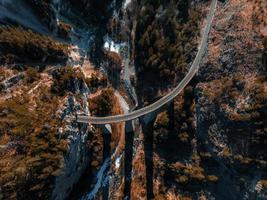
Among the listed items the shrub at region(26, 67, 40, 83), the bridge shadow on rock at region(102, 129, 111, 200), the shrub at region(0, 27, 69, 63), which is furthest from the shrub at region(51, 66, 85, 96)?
the bridge shadow on rock at region(102, 129, 111, 200)

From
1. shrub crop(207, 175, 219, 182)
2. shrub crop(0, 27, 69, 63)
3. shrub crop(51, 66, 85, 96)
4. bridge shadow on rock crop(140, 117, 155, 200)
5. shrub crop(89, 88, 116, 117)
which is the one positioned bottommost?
shrub crop(207, 175, 219, 182)

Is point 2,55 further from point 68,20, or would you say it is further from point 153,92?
point 153,92

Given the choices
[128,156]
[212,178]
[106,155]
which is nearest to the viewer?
[212,178]

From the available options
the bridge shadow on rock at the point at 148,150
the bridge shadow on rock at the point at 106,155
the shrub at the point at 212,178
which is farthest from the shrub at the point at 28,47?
the shrub at the point at 212,178

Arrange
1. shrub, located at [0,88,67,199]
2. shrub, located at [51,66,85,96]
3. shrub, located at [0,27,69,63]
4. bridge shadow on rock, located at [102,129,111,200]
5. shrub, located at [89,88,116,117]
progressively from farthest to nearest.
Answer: shrub, located at [89,88,116,117] → bridge shadow on rock, located at [102,129,111,200] → shrub, located at [51,66,85,96] → shrub, located at [0,27,69,63] → shrub, located at [0,88,67,199]

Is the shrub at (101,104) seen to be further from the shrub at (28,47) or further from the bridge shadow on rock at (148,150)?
the shrub at (28,47)

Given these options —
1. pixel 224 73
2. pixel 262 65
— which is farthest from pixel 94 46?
pixel 262 65

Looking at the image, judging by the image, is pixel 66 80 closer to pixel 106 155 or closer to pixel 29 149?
pixel 29 149

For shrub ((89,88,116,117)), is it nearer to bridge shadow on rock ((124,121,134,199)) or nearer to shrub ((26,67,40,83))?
bridge shadow on rock ((124,121,134,199))

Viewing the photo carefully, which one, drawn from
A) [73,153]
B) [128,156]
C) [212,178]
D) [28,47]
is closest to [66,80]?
[28,47]

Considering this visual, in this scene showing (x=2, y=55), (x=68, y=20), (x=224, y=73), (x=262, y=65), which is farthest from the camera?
(x=68, y=20)

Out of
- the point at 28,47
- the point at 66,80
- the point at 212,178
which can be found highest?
the point at 28,47
